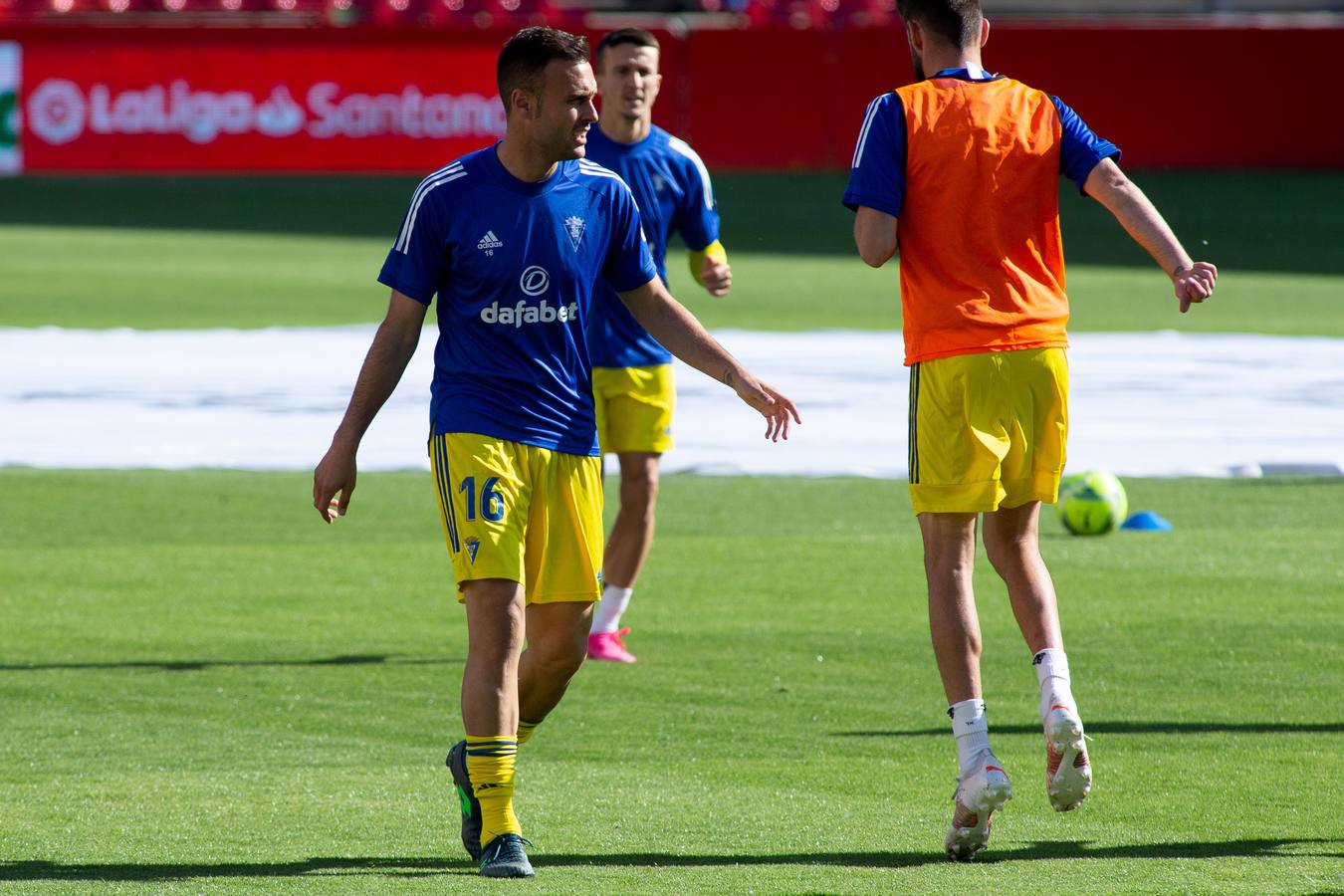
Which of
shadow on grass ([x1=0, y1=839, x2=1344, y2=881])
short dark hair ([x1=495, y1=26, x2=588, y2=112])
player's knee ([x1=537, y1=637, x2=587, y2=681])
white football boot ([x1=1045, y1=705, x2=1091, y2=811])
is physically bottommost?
shadow on grass ([x1=0, y1=839, x2=1344, y2=881])

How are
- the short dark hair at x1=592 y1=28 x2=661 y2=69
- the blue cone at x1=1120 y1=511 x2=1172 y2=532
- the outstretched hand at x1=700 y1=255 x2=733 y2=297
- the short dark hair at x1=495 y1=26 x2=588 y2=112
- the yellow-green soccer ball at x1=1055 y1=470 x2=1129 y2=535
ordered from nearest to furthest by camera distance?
the short dark hair at x1=495 y1=26 x2=588 y2=112 → the short dark hair at x1=592 y1=28 x2=661 y2=69 → the outstretched hand at x1=700 y1=255 x2=733 y2=297 → the yellow-green soccer ball at x1=1055 y1=470 x2=1129 y2=535 → the blue cone at x1=1120 y1=511 x2=1172 y2=532

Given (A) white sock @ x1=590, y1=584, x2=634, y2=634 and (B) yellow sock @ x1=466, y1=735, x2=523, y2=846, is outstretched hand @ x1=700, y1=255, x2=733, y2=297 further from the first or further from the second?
(B) yellow sock @ x1=466, y1=735, x2=523, y2=846

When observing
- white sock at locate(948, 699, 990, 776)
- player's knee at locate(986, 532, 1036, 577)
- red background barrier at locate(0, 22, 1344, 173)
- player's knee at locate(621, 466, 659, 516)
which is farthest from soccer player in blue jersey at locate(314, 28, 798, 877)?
red background barrier at locate(0, 22, 1344, 173)

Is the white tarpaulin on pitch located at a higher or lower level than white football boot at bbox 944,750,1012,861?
lower

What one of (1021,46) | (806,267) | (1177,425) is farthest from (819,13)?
(1177,425)

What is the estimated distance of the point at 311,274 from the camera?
24.6m

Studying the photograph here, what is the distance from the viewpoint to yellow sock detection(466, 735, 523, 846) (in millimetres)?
5605

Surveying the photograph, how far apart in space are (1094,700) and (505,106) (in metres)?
3.18

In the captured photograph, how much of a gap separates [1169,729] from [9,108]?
27700mm

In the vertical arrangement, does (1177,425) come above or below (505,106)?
below

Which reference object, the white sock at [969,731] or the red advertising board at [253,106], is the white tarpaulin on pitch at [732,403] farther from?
the red advertising board at [253,106]

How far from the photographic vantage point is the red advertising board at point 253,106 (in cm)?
3192

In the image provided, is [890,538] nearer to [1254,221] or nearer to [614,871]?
[614,871]

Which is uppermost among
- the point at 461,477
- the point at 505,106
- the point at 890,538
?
the point at 505,106
